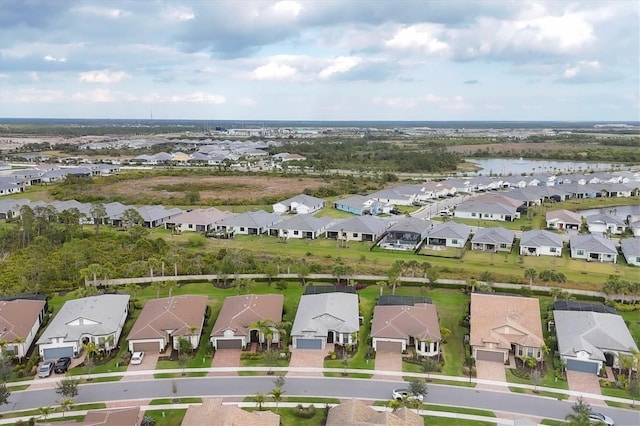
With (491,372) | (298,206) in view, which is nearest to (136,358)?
(491,372)

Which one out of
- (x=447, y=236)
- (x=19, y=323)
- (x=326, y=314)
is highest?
(x=447, y=236)

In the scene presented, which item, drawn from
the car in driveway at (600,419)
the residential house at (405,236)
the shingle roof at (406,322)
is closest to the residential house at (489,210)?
the residential house at (405,236)

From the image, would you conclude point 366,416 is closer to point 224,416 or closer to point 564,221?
point 224,416

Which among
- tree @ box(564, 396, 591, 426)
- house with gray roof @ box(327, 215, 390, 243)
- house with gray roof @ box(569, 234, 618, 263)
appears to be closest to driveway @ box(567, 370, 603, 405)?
tree @ box(564, 396, 591, 426)

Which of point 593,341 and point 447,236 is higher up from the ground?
point 447,236

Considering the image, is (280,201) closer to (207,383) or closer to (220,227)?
(220,227)

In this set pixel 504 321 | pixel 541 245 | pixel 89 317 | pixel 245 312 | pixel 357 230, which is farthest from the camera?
pixel 357 230

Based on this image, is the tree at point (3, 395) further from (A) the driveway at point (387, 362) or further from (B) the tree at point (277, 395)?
(A) the driveway at point (387, 362)
